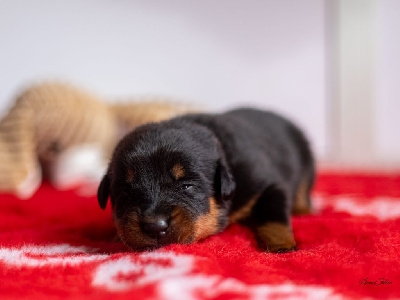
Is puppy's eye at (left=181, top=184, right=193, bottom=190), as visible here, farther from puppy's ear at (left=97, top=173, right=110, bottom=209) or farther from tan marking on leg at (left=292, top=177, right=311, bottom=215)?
tan marking on leg at (left=292, top=177, right=311, bottom=215)

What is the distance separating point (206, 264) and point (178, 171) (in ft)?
1.77

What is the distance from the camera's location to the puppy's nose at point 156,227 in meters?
1.76

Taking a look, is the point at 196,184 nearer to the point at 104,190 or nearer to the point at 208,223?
the point at 208,223

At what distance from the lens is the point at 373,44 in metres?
7.11

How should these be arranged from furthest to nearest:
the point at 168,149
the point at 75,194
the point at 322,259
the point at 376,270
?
the point at 75,194, the point at 168,149, the point at 322,259, the point at 376,270

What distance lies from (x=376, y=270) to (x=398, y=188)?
8.16 ft

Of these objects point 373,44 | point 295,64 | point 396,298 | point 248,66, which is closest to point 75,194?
point 396,298

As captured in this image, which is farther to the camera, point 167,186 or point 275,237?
point 275,237

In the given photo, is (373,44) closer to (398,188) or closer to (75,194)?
(398,188)

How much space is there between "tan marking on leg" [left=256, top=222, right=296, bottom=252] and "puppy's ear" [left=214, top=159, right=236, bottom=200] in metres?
0.25

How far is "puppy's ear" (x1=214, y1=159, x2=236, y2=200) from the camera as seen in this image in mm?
2133

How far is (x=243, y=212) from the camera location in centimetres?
240

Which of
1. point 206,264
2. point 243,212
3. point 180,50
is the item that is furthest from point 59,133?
point 206,264

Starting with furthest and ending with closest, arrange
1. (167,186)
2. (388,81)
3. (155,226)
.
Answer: (388,81) → (167,186) → (155,226)
